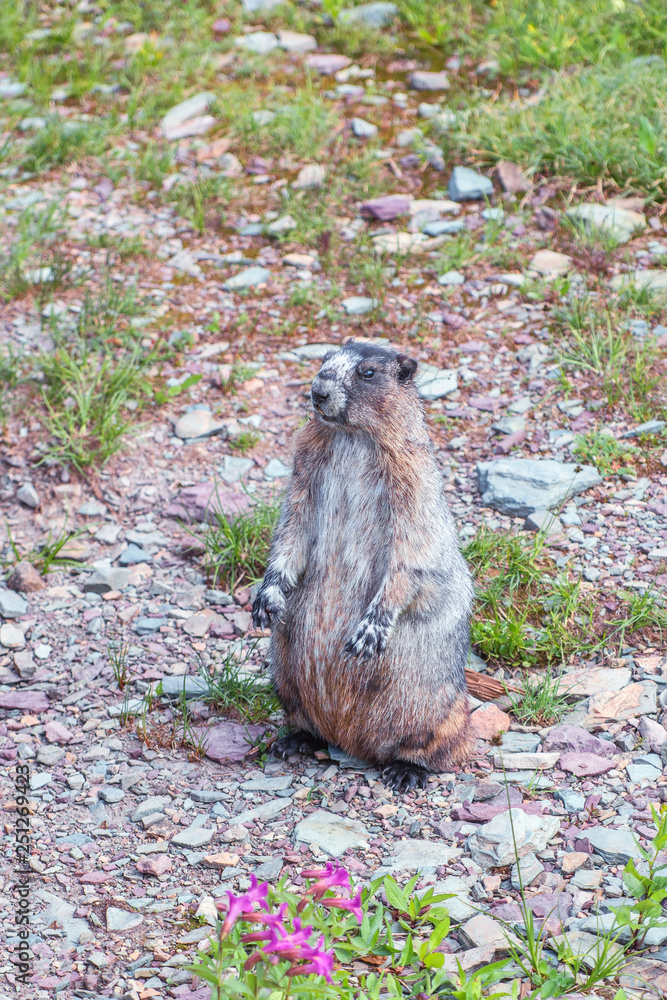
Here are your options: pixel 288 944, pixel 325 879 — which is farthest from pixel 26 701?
pixel 288 944

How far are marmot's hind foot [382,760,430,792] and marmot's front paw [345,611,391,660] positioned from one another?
60cm

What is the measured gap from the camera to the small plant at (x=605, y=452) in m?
6.32

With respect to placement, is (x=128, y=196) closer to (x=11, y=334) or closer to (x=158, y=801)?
(x=11, y=334)

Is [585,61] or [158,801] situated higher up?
[585,61]

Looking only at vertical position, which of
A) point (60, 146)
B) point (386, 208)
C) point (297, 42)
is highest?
point (297, 42)

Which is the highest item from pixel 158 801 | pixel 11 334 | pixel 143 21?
pixel 143 21

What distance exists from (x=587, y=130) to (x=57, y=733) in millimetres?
6134

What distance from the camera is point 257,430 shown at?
7.01 metres

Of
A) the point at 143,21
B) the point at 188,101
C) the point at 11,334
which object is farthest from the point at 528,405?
the point at 143,21

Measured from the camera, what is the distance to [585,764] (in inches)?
178

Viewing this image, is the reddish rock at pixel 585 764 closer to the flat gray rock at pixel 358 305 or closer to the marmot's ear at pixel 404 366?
the marmot's ear at pixel 404 366

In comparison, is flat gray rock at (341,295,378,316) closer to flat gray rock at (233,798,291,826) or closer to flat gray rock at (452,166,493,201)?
flat gray rock at (452,166,493,201)

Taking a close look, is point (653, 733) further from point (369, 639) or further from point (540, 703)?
point (369, 639)

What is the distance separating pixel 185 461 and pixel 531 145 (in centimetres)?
403
